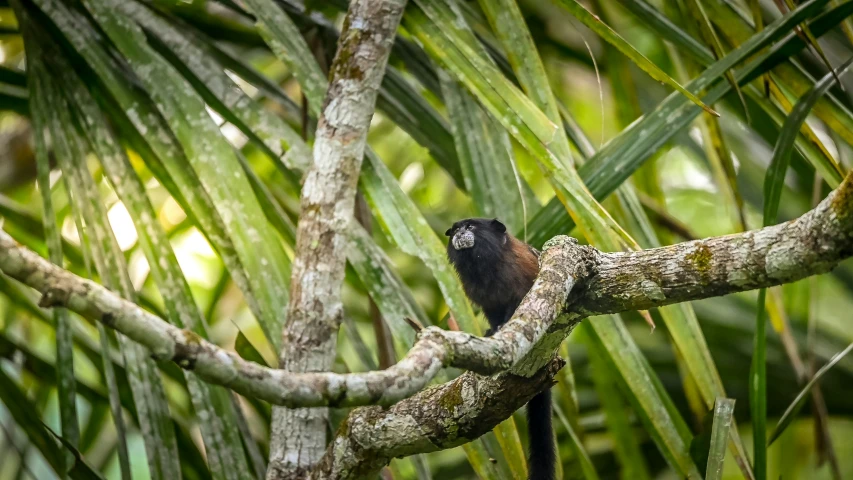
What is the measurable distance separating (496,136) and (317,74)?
1.55 ft

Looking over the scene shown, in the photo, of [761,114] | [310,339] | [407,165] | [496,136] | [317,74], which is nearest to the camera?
[310,339]

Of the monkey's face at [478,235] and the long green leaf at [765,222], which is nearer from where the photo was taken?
the long green leaf at [765,222]

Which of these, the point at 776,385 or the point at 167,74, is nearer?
the point at 167,74

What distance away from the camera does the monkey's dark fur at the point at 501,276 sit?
6.03ft

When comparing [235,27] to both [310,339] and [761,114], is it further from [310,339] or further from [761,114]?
[761,114]

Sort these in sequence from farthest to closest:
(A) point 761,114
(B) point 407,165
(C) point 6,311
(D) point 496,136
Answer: (B) point 407,165, (C) point 6,311, (A) point 761,114, (D) point 496,136

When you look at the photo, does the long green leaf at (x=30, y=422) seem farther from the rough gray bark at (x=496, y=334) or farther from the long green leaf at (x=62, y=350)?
the rough gray bark at (x=496, y=334)

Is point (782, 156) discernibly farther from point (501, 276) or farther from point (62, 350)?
point (62, 350)

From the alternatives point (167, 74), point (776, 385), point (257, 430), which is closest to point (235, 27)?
point (167, 74)

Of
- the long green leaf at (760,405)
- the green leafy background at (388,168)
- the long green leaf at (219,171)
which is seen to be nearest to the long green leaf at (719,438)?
the green leafy background at (388,168)

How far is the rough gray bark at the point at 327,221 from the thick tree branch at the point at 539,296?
46 cm

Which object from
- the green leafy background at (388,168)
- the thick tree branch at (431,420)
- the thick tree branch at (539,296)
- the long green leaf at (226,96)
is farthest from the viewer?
the long green leaf at (226,96)

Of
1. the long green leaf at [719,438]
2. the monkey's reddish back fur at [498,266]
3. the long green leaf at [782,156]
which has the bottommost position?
the long green leaf at [719,438]

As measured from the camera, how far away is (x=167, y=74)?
181cm
